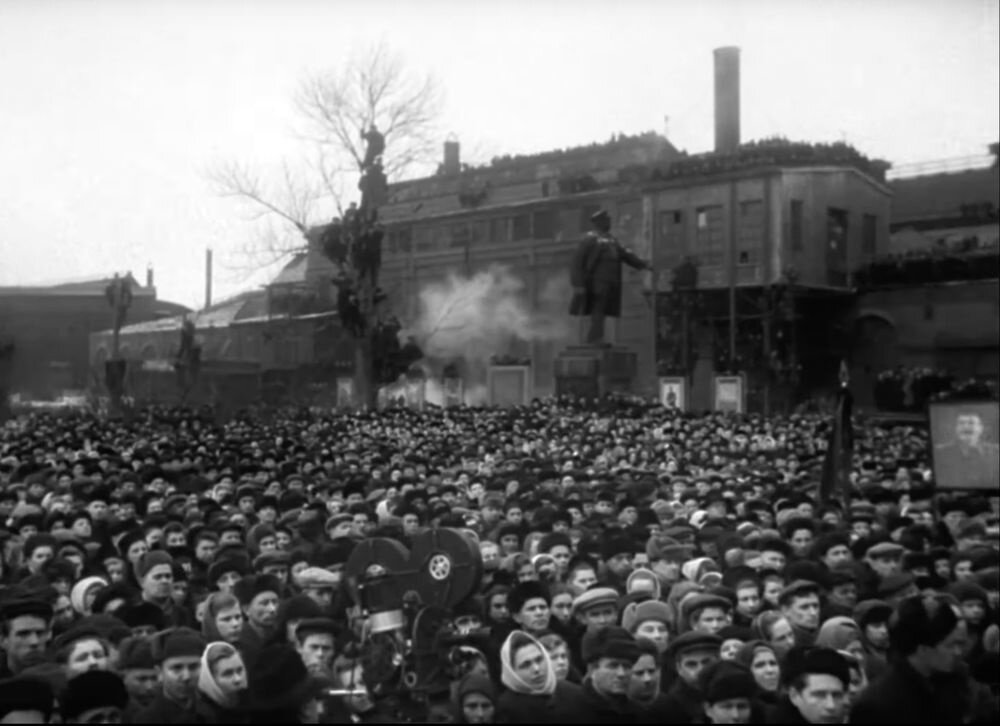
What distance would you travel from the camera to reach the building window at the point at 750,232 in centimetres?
3612

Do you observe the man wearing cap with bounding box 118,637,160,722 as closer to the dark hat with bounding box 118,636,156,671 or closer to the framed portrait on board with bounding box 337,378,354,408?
the dark hat with bounding box 118,636,156,671

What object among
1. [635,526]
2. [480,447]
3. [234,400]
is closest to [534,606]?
[635,526]

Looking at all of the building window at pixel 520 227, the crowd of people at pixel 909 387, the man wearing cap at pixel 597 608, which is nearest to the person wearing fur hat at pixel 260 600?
the man wearing cap at pixel 597 608

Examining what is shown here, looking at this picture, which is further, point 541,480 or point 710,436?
point 710,436

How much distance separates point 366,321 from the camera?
28125mm

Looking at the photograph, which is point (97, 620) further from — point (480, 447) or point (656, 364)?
point (656, 364)

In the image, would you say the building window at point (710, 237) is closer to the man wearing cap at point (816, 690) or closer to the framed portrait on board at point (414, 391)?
the framed portrait on board at point (414, 391)

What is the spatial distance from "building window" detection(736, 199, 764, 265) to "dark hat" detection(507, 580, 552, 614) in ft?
98.5

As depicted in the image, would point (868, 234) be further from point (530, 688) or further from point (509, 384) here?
point (530, 688)

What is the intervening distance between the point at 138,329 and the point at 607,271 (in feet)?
69.6

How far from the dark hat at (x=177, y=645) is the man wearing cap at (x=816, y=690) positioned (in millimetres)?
2750

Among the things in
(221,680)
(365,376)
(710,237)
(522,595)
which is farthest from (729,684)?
(710,237)

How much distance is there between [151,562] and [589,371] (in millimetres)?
15339

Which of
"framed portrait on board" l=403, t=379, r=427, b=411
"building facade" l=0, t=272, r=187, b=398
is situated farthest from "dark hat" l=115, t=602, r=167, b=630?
"framed portrait on board" l=403, t=379, r=427, b=411
